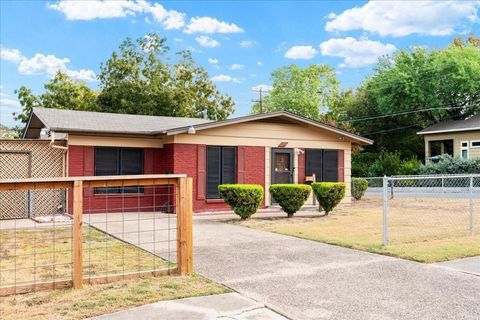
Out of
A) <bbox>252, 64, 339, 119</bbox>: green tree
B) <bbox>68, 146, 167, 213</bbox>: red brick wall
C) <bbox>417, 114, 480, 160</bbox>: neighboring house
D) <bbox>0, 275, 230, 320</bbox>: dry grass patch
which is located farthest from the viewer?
<bbox>252, 64, 339, 119</bbox>: green tree

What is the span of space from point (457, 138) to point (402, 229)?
20.0 metres

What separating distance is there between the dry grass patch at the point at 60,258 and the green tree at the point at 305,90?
1595 inches

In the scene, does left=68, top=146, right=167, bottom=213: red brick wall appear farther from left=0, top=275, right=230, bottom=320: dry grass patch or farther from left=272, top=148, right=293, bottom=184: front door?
left=0, top=275, right=230, bottom=320: dry grass patch

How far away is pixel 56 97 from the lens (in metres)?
33.4

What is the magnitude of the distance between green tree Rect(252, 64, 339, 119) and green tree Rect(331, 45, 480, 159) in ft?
38.6

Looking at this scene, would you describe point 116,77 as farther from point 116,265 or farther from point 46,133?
point 116,265

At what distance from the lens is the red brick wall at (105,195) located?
521 inches

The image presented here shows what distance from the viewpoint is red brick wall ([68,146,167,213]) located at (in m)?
13.2

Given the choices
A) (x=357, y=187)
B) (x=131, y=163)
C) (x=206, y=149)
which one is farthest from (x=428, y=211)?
(x=131, y=163)

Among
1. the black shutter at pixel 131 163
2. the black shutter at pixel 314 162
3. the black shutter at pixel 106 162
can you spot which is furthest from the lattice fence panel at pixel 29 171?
the black shutter at pixel 314 162

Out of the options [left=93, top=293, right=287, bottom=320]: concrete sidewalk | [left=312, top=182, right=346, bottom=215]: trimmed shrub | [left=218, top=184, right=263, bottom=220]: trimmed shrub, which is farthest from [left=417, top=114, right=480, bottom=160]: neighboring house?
[left=93, top=293, right=287, bottom=320]: concrete sidewalk

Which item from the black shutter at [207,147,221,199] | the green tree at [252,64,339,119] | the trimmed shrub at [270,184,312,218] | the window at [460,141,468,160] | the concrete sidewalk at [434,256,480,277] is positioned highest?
the green tree at [252,64,339,119]

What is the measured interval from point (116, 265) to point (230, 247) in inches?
85.5

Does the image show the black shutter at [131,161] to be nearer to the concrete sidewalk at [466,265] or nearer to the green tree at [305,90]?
the concrete sidewalk at [466,265]
